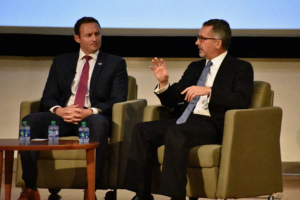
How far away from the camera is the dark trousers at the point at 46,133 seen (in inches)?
164

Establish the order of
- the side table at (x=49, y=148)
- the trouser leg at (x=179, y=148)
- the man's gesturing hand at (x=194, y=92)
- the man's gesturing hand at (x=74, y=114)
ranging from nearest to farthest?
the side table at (x=49, y=148) → the trouser leg at (x=179, y=148) → the man's gesturing hand at (x=194, y=92) → the man's gesturing hand at (x=74, y=114)

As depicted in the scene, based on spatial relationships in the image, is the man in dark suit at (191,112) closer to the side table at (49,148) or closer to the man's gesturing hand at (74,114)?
the side table at (49,148)

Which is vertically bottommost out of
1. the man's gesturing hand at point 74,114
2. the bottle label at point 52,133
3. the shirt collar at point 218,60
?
the bottle label at point 52,133

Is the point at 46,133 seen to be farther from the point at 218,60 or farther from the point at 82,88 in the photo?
the point at 218,60

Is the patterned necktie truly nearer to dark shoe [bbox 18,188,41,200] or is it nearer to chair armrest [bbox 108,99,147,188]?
chair armrest [bbox 108,99,147,188]

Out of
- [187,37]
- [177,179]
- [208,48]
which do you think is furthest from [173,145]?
[187,37]

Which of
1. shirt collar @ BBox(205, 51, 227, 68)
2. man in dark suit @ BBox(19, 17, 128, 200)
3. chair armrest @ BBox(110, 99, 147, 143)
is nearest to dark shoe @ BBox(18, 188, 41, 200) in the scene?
man in dark suit @ BBox(19, 17, 128, 200)

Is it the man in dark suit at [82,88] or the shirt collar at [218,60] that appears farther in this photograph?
the man in dark suit at [82,88]

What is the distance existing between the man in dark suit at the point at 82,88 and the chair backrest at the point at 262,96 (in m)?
1.01

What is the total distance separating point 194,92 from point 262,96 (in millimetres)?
610

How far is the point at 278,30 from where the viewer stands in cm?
561

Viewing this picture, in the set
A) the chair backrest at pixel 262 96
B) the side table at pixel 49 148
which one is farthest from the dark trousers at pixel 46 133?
the chair backrest at pixel 262 96

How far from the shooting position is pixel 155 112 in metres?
4.38

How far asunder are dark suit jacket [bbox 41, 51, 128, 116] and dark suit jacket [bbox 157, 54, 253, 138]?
50 centimetres
